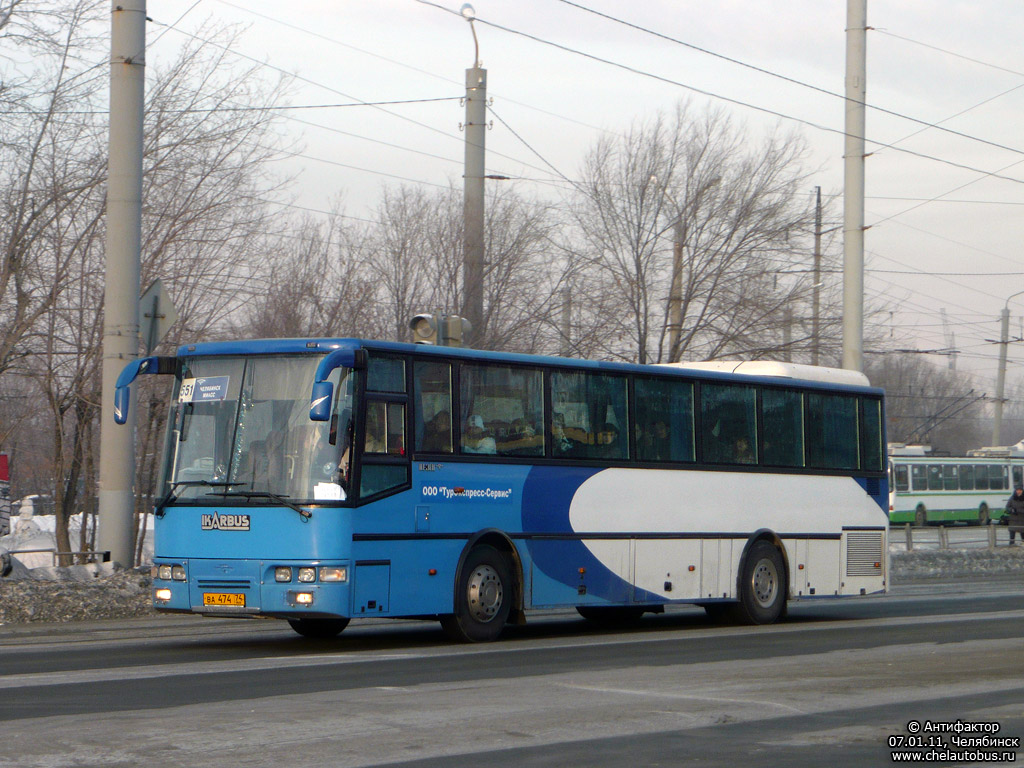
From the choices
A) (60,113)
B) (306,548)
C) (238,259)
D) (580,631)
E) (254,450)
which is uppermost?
(60,113)

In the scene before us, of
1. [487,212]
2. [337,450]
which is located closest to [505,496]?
[337,450]

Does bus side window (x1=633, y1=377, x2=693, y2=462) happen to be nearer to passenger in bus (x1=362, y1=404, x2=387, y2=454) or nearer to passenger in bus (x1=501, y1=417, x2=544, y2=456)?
passenger in bus (x1=501, y1=417, x2=544, y2=456)

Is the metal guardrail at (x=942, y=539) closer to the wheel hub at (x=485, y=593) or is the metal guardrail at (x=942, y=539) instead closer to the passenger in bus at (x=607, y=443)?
the passenger in bus at (x=607, y=443)

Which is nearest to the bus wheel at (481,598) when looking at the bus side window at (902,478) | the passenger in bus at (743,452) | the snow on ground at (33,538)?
the passenger in bus at (743,452)

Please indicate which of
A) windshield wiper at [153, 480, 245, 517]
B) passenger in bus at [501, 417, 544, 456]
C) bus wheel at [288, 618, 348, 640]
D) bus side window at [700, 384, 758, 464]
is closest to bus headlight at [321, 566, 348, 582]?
windshield wiper at [153, 480, 245, 517]

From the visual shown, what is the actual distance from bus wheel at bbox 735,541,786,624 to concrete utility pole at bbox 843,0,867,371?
27.8ft

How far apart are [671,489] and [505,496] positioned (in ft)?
8.64

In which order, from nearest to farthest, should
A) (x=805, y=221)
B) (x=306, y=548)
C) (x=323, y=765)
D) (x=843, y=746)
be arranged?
1. (x=323, y=765)
2. (x=843, y=746)
3. (x=306, y=548)
4. (x=805, y=221)

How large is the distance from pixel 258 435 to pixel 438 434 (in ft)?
5.73

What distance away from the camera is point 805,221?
3097cm

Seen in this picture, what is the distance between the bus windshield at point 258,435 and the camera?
12.5 meters

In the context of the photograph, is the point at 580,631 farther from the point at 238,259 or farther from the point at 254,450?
the point at 238,259

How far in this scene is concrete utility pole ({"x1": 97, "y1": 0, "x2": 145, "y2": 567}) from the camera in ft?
57.0

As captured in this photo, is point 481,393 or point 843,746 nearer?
point 843,746
